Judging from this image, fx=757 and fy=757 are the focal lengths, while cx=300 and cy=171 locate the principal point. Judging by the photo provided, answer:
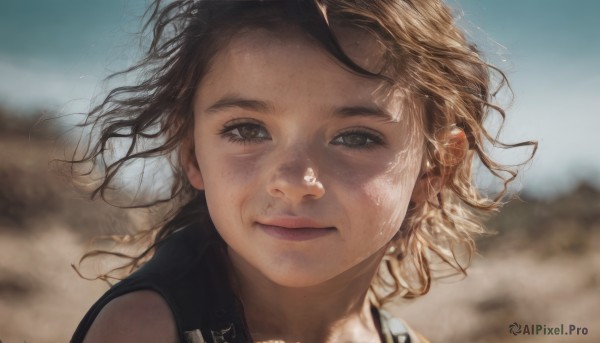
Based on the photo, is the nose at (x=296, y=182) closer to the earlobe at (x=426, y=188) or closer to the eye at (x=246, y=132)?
the eye at (x=246, y=132)

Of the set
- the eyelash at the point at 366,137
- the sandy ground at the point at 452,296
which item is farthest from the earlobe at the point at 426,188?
the sandy ground at the point at 452,296

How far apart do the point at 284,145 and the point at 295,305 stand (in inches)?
26.5

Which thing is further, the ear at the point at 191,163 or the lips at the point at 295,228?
the ear at the point at 191,163

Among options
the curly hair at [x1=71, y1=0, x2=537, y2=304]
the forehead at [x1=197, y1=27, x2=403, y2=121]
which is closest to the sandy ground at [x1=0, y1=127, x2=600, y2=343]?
the curly hair at [x1=71, y1=0, x2=537, y2=304]

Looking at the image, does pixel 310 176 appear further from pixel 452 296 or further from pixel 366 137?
pixel 452 296

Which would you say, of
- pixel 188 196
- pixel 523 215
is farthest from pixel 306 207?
pixel 523 215

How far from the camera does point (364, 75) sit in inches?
86.4

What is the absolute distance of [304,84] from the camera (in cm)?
214

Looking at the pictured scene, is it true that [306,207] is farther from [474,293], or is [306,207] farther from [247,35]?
[474,293]

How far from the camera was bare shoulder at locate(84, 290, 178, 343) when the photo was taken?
2070 millimetres

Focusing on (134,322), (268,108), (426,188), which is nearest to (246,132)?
(268,108)

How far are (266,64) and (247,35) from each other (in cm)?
14

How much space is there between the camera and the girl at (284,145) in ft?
7.04

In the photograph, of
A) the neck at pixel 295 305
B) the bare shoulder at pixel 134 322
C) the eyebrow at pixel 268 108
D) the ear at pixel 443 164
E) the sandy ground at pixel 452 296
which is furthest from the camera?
the sandy ground at pixel 452 296
